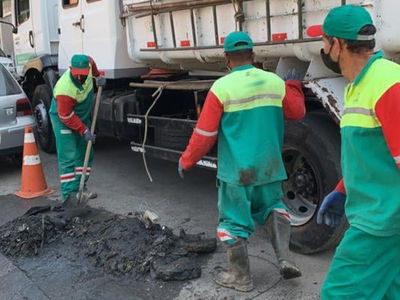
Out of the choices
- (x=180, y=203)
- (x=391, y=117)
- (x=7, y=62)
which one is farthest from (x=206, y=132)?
(x=7, y=62)

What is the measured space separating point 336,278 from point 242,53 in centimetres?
161

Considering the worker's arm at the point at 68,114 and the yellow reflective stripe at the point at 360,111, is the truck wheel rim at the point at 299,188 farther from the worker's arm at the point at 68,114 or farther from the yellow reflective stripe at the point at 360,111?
the worker's arm at the point at 68,114

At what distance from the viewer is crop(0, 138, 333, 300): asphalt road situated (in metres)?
3.43

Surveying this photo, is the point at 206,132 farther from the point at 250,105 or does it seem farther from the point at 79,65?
the point at 79,65

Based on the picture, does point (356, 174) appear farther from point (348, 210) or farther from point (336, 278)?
point (336, 278)

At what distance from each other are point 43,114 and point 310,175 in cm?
454

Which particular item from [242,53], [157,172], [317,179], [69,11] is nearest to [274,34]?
[242,53]

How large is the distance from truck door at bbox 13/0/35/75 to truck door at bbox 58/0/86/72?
101cm

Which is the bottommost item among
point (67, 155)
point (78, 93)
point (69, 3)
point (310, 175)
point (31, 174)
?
point (31, 174)

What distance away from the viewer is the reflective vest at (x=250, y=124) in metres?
3.12

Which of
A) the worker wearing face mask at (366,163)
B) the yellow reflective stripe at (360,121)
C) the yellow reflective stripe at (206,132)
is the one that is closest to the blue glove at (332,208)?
the worker wearing face mask at (366,163)

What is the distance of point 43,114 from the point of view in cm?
713

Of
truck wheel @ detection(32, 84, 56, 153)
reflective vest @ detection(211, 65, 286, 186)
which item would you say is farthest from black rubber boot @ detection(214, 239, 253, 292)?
truck wheel @ detection(32, 84, 56, 153)

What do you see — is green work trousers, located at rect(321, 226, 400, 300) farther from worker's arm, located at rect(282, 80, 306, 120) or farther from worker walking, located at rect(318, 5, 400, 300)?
worker's arm, located at rect(282, 80, 306, 120)
